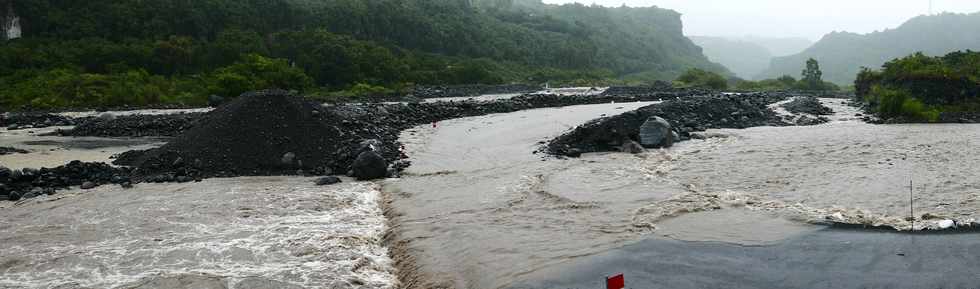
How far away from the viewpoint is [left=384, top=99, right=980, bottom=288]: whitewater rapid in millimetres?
9281

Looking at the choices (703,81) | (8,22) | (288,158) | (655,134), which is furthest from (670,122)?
(8,22)

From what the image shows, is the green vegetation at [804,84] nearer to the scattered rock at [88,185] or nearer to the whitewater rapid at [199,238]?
the whitewater rapid at [199,238]

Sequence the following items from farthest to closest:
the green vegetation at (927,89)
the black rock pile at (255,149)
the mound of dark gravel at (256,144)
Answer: the green vegetation at (927,89), the mound of dark gravel at (256,144), the black rock pile at (255,149)

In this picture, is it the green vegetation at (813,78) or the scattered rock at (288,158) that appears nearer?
the scattered rock at (288,158)

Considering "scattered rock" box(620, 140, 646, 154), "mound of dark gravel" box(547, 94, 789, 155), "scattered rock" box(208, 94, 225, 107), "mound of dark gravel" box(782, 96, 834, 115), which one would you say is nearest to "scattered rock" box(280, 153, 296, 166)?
"mound of dark gravel" box(547, 94, 789, 155)

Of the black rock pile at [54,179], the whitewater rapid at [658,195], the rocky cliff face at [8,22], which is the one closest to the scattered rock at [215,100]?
the whitewater rapid at [658,195]

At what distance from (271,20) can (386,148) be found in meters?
56.0

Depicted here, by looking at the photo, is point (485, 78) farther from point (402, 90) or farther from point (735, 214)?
point (735, 214)

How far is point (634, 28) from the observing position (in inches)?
6929

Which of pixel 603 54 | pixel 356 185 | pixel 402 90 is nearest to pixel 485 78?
pixel 402 90

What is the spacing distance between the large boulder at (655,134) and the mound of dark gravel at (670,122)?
25 centimetres

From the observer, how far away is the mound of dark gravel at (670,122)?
18312 millimetres

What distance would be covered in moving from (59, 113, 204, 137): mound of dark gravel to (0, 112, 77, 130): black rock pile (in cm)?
293

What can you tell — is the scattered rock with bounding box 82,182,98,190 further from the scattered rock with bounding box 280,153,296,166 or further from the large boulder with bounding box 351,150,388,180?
the large boulder with bounding box 351,150,388,180
